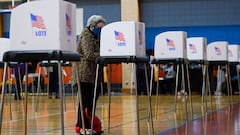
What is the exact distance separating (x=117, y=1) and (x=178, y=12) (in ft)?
8.34

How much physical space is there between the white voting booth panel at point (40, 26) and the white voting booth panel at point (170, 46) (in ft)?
11.3

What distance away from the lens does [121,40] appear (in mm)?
5242

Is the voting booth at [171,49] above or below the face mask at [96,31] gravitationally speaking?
below

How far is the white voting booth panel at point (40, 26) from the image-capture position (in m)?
Answer: 3.90

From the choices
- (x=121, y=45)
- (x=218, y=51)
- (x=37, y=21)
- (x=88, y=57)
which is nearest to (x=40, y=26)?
(x=37, y=21)

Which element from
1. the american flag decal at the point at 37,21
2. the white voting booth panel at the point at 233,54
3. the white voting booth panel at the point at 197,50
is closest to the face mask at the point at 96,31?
the american flag decal at the point at 37,21

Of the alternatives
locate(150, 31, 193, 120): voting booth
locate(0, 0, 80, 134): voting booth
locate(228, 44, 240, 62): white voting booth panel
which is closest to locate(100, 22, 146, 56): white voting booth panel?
locate(0, 0, 80, 134): voting booth

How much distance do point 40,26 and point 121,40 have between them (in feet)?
4.77

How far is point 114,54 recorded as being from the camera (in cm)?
521

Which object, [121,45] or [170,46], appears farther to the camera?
[170,46]

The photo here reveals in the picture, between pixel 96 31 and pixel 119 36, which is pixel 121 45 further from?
pixel 96 31

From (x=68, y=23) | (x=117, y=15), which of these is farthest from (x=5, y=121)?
(x=117, y=15)

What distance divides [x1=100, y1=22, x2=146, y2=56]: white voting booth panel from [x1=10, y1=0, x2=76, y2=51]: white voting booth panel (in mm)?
1250

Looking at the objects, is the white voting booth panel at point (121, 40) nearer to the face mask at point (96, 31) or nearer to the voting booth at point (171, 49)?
the face mask at point (96, 31)
